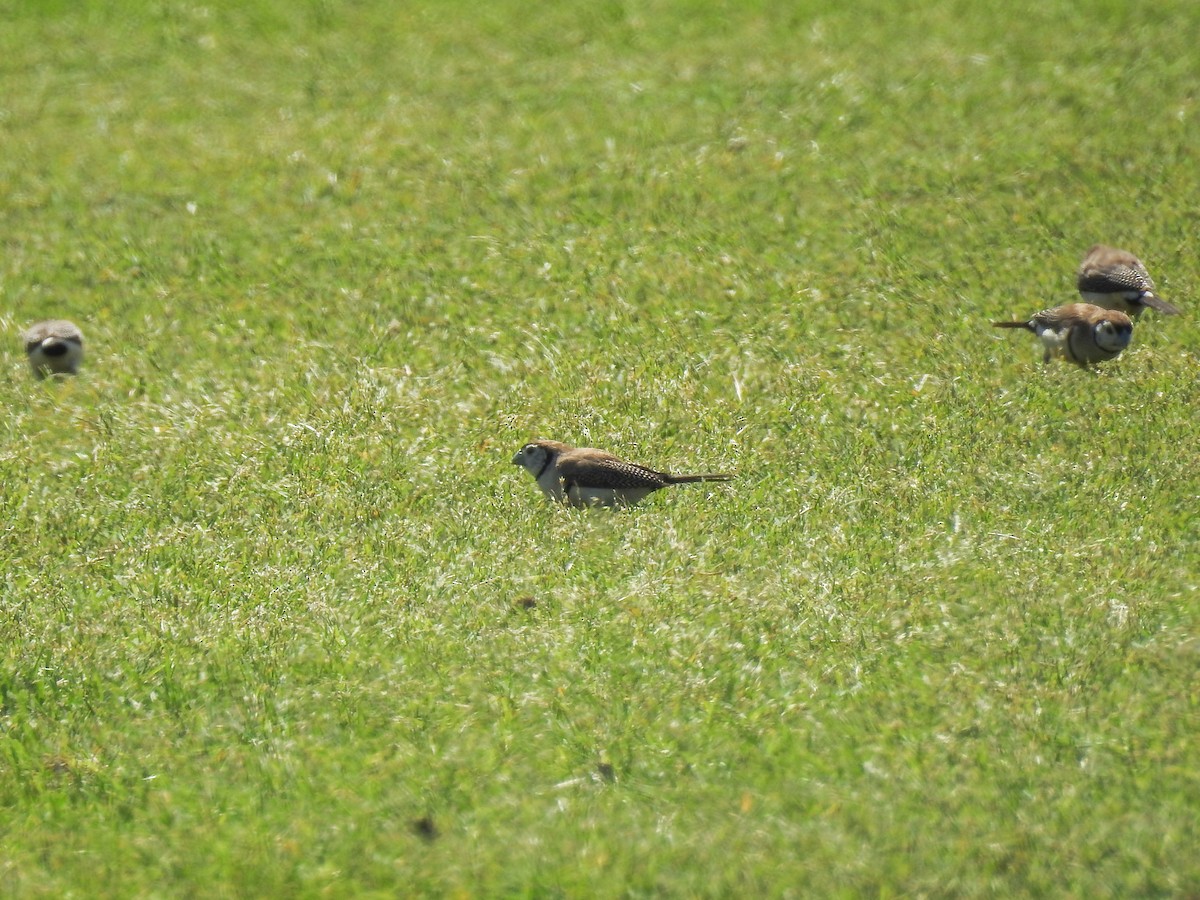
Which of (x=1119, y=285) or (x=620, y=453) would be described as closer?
(x=620, y=453)

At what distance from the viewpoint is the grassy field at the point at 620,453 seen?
24.5 feet

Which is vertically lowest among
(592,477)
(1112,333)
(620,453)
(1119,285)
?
(620,453)

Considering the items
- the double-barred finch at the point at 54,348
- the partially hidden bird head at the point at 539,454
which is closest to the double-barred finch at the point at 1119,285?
the partially hidden bird head at the point at 539,454

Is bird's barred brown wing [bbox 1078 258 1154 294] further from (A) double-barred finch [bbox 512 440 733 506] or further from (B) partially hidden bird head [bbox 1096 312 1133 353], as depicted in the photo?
(A) double-barred finch [bbox 512 440 733 506]

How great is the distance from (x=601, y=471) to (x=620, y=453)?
778mm

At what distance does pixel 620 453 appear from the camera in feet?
34.4

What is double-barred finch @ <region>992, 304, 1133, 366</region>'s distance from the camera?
11.0 m

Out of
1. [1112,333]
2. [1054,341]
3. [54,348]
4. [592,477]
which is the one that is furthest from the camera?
[54,348]

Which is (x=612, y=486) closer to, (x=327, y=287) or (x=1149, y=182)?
(x=327, y=287)

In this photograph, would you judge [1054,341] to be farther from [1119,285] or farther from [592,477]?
[592,477]

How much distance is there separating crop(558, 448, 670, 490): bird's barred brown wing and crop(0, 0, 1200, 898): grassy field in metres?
0.23

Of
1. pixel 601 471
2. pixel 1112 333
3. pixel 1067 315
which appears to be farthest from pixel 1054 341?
pixel 601 471

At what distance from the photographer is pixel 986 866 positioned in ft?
22.7

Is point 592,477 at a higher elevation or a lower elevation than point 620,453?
higher
